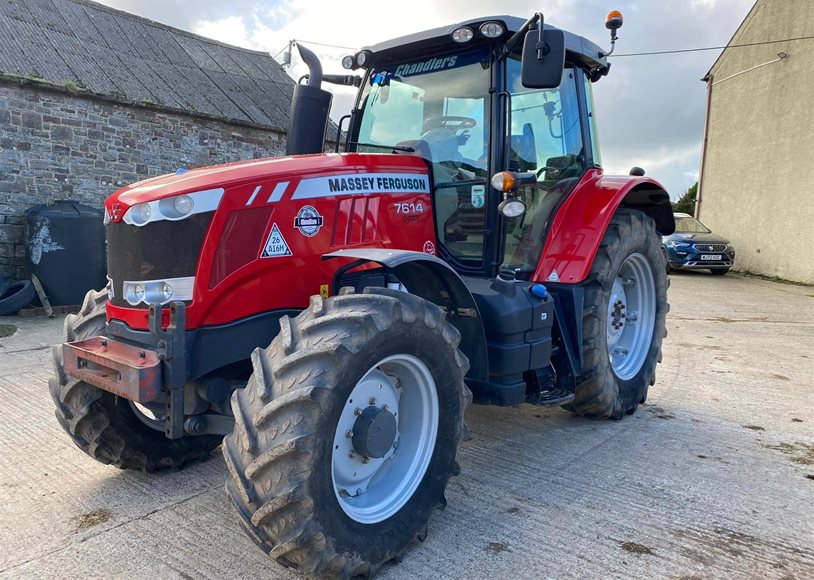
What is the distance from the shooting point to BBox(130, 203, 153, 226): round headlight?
2580 mm

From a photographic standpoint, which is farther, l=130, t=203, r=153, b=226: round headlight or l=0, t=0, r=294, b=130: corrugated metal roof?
l=0, t=0, r=294, b=130: corrugated metal roof

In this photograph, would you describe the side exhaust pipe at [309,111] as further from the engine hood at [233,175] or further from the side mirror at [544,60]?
the side mirror at [544,60]

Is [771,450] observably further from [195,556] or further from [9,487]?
[9,487]

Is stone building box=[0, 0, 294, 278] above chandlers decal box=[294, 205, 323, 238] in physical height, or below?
above

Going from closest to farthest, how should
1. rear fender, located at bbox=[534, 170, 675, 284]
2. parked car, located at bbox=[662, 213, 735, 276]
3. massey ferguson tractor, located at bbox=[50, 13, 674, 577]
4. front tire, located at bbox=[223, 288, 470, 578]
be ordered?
front tire, located at bbox=[223, 288, 470, 578] < massey ferguson tractor, located at bbox=[50, 13, 674, 577] < rear fender, located at bbox=[534, 170, 675, 284] < parked car, located at bbox=[662, 213, 735, 276]

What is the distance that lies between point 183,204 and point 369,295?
878 mm

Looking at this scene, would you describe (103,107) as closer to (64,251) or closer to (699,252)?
(64,251)

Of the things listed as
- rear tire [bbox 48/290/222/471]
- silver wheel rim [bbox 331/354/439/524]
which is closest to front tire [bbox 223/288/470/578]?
silver wheel rim [bbox 331/354/439/524]

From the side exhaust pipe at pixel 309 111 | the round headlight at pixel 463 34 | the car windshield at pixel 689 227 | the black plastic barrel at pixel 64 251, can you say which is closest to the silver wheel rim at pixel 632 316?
the round headlight at pixel 463 34

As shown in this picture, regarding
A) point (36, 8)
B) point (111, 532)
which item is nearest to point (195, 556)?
point (111, 532)

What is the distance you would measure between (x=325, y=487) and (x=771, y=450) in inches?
118

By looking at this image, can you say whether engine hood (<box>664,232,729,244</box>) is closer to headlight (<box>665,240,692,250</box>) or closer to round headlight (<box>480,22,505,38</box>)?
headlight (<box>665,240,692,250</box>)

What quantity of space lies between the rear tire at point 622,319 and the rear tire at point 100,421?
8.13 ft

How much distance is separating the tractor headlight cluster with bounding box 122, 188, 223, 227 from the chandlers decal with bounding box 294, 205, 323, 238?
1.16 ft
